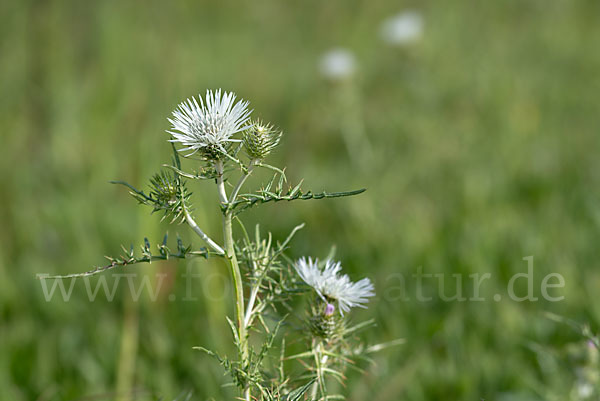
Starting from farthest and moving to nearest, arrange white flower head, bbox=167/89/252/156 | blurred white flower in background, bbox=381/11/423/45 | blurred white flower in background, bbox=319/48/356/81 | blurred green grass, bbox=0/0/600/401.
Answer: blurred white flower in background, bbox=381/11/423/45, blurred white flower in background, bbox=319/48/356/81, blurred green grass, bbox=0/0/600/401, white flower head, bbox=167/89/252/156

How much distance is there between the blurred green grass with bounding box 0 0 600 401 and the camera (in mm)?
1798

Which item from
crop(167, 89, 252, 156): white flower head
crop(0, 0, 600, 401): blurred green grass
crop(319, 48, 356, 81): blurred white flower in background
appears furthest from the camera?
crop(319, 48, 356, 81): blurred white flower in background

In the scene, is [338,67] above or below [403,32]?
below

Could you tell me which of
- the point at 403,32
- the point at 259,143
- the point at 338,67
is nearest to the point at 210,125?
the point at 259,143

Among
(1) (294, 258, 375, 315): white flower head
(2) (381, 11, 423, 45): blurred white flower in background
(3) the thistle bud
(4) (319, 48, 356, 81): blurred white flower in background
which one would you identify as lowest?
(1) (294, 258, 375, 315): white flower head

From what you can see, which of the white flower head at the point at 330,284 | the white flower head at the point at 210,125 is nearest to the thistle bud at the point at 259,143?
the white flower head at the point at 210,125

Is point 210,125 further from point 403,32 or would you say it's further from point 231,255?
point 403,32

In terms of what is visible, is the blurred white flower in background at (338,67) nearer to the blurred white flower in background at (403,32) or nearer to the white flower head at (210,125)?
the blurred white flower in background at (403,32)

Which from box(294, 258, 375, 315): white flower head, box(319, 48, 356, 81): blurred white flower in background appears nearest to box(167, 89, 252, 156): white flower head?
box(294, 258, 375, 315): white flower head

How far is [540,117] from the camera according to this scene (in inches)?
133

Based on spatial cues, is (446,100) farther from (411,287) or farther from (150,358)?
(150,358)

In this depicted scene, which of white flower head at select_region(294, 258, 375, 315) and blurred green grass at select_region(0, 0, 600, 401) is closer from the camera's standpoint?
white flower head at select_region(294, 258, 375, 315)

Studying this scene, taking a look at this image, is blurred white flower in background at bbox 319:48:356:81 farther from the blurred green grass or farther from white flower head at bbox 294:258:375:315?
white flower head at bbox 294:258:375:315

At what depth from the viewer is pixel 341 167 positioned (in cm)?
301
